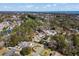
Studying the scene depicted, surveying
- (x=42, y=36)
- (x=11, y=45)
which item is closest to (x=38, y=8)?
(x=42, y=36)

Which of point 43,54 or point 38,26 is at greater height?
point 38,26

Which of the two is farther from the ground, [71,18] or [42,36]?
[71,18]

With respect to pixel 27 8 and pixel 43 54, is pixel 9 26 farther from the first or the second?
pixel 43 54

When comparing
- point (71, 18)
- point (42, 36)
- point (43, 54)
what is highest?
point (71, 18)

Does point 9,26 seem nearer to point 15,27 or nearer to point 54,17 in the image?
point 15,27

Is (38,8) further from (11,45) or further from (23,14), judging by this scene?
(11,45)

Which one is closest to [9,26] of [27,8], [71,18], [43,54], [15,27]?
[15,27]

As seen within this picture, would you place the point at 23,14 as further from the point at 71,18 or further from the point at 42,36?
the point at 71,18

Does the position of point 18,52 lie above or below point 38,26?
below
